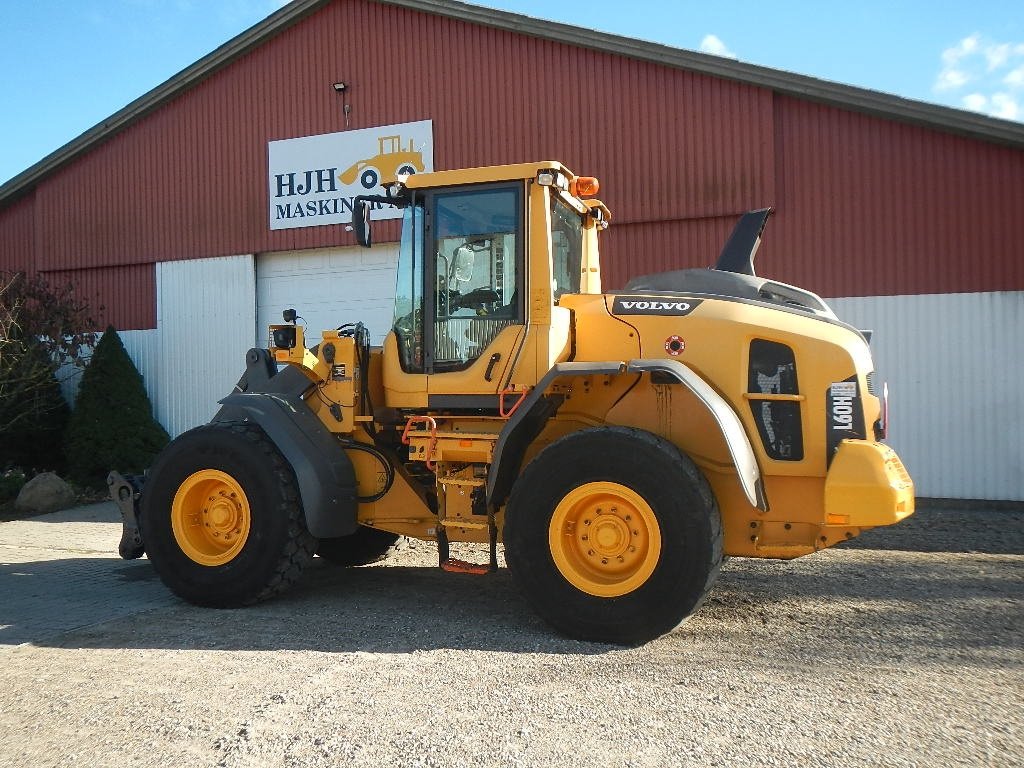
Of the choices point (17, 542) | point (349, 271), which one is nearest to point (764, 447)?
point (17, 542)

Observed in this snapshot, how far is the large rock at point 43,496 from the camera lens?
1148 cm

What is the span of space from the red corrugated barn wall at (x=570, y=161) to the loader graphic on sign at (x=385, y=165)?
0.34 metres

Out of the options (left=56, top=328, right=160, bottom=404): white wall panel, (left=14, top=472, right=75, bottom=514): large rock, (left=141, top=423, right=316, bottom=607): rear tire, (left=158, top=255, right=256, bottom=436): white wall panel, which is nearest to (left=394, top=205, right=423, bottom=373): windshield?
(left=141, top=423, right=316, bottom=607): rear tire

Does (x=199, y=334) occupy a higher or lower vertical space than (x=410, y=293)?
higher

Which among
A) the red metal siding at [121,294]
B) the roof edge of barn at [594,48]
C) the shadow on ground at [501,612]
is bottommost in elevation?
the shadow on ground at [501,612]

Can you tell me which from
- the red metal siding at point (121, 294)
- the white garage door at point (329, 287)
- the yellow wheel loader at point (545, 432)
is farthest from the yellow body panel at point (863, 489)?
the red metal siding at point (121, 294)

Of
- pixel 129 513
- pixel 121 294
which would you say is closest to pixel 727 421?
pixel 129 513

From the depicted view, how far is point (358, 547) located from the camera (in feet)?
24.2

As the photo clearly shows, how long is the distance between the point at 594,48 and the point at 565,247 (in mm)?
6564

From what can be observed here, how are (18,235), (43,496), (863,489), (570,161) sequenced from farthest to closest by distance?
(18,235)
(570,161)
(43,496)
(863,489)

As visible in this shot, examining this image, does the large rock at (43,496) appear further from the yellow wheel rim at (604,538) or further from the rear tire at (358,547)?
the yellow wheel rim at (604,538)

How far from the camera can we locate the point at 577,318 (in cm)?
581

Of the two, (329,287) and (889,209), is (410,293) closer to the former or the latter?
(889,209)

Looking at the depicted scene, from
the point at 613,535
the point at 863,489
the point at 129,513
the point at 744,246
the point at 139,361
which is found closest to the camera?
the point at 863,489
